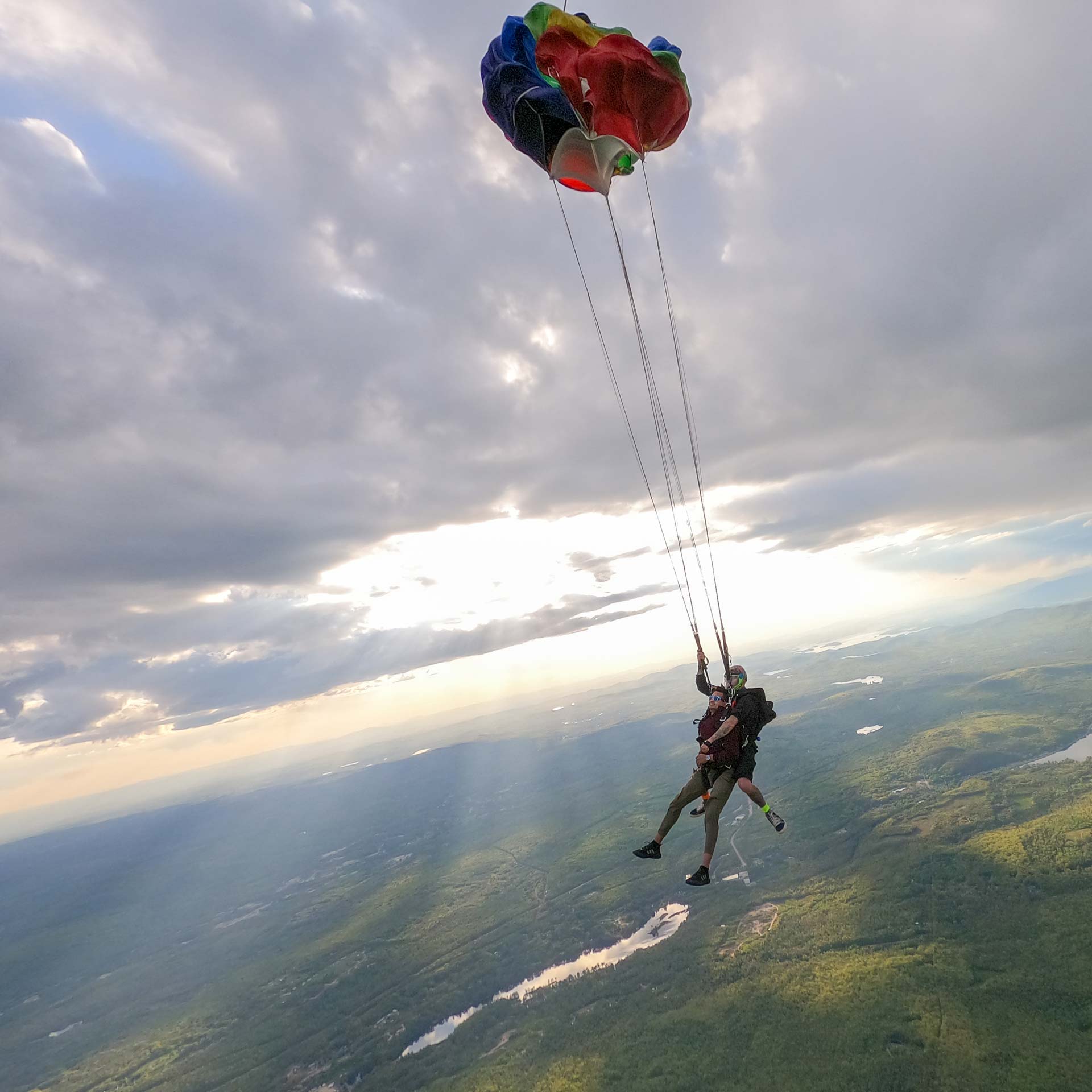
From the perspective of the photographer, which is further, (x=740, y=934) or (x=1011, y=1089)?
(x=740, y=934)

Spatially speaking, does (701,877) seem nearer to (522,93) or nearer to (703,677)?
(703,677)

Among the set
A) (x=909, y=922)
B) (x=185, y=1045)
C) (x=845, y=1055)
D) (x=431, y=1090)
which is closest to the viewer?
(x=845, y=1055)

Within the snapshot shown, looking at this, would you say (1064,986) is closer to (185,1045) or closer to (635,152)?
(635,152)

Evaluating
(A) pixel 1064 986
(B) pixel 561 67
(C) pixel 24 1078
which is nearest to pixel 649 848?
(B) pixel 561 67

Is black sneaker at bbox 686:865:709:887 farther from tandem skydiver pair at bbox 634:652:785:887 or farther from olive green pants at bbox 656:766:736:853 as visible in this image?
olive green pants at bbox 656:766:736:853

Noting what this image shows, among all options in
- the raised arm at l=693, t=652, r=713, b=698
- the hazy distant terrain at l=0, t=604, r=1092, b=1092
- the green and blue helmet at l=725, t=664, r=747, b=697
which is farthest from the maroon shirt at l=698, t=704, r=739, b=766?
the hazy distant terrain at l=0, t=604, r=1092, b=1092

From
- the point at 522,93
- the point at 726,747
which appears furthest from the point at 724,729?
the point at 522,93
